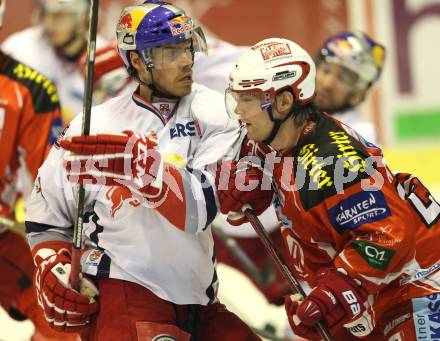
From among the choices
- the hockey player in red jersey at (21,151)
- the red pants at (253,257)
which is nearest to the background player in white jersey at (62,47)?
the red pants at (253,257)

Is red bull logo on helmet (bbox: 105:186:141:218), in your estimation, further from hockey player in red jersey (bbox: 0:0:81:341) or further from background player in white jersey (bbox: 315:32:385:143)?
background player in white jersey (bbox: 315:32:385:143)

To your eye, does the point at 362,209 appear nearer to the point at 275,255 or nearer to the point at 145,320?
the point at 275,255

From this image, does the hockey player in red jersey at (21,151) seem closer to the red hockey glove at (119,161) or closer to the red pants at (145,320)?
the red pants at (145,320)

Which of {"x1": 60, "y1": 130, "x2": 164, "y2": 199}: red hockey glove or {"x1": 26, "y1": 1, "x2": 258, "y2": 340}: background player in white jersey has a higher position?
{"x1": 60, "y1": 130, "x2": 164, "y2": 199}: red hockey glove

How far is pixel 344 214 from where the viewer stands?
2.85m

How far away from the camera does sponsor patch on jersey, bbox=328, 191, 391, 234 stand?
9.27 feet

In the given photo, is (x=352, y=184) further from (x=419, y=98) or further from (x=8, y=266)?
(x=419, y=98)

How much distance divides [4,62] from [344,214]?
1.73 m

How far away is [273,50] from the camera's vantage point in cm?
298

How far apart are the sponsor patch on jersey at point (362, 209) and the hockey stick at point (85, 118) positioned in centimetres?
75

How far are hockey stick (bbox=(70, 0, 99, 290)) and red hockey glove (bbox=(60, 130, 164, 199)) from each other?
7 centimetres

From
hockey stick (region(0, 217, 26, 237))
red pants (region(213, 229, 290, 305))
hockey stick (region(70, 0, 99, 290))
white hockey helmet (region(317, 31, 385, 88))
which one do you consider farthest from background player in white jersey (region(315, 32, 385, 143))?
hockey stick (region(70, 0, 99, 290))

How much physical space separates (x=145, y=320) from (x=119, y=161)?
1.79 ft

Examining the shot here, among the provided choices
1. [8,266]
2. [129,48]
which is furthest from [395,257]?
[8,266]
